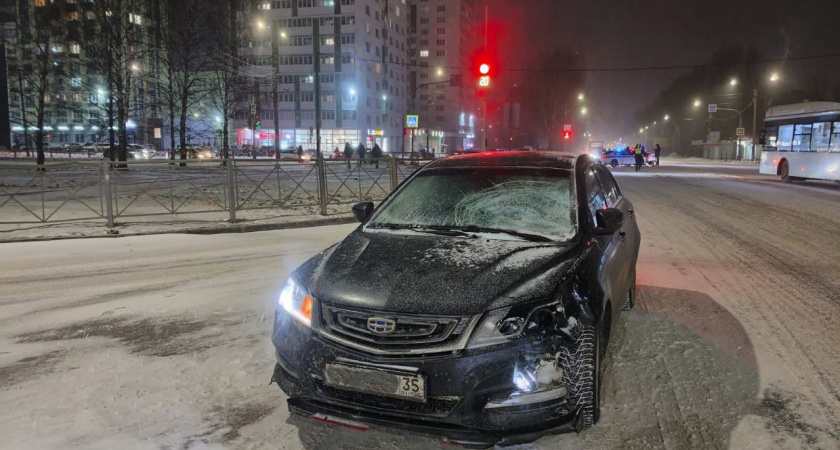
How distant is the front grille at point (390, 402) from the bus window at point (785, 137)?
26.3 metres

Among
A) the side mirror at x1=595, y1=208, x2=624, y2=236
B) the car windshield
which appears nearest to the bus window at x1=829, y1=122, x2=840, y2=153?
the car windshield

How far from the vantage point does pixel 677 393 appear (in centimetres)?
359

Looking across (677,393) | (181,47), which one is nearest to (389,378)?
(677,393)

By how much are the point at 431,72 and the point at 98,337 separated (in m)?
126

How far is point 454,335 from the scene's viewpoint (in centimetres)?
260

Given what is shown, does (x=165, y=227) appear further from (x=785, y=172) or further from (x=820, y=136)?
(x=785, y=172)

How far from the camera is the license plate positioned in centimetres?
257

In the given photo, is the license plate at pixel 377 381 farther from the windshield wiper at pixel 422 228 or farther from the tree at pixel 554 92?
the tree at pixel 554 92

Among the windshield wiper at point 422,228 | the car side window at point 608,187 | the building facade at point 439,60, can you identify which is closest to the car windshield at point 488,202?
the windshield wiper at point 422,228

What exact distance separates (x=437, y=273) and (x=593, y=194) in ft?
6.33

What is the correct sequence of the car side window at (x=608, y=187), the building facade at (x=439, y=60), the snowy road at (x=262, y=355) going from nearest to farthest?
the snowy road at (x=262, y=355), the car side window at (x=608, y=187), the building facade at (x=439, y=60)

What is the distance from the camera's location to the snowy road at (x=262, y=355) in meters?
3.12

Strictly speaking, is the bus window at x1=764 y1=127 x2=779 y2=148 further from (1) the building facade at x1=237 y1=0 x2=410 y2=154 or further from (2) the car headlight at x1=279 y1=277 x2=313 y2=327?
(1) the building facade at x1=237 y1=0 x2=410 y2=154

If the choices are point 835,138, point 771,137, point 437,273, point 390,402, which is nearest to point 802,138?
point 835,138
